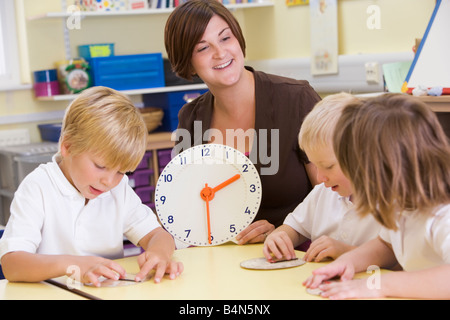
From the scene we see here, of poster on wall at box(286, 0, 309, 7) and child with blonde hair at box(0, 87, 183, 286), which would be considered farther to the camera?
poster on wall at box(286, 0, 309, 7)

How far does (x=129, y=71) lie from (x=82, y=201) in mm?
2273

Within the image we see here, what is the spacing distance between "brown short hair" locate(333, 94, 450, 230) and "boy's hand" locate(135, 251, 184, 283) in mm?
460

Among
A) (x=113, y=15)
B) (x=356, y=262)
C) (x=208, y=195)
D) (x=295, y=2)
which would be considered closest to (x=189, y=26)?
(x=208, y=195)

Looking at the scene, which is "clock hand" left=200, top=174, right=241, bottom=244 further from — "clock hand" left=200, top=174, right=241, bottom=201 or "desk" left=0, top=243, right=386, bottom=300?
"desk" left=0, top=243, right=386, bottom=300

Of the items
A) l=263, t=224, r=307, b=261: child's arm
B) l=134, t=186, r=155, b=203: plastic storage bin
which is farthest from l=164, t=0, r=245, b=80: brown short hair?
l=134, t=186, r=155, b=203: plastic storage bin

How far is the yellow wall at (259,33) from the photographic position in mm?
3270

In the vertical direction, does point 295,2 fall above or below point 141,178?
above

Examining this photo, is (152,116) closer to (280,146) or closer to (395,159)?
(280,146)

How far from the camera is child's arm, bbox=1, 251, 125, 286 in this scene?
1.46 meters

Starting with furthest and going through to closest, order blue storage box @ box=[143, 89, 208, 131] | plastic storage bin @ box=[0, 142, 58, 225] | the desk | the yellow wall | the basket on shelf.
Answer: blue storage box @ box=[143, 89, 208, 131] → the basket on shelf → plastic storage bin @ box=[0, 142, 58, 225] → the yellow wall → the desk

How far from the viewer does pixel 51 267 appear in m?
1.48
